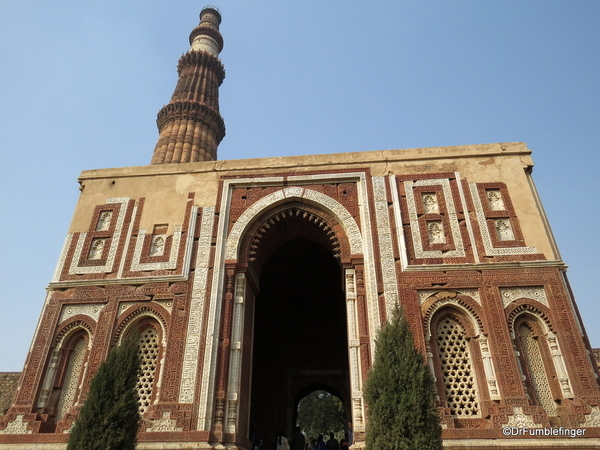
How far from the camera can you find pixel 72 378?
747 centimetres

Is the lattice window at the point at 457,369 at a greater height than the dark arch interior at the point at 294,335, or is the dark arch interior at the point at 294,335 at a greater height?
the dark arch interior at the point at 294,335

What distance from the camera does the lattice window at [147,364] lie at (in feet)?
23.6

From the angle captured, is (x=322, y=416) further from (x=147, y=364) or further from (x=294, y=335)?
(x=147, y=364)

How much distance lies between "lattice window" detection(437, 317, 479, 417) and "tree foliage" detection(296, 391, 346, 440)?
22273mm

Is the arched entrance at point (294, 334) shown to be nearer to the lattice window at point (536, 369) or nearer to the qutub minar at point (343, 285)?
the qutub minar at point (343, 285)

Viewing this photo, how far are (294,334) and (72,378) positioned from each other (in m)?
5.96

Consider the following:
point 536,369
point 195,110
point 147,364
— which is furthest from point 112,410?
point 195,110

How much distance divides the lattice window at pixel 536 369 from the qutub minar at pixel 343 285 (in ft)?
0.06

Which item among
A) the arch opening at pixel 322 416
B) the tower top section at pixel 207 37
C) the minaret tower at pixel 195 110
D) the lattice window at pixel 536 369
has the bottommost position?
the lattice window at pixel 536 369

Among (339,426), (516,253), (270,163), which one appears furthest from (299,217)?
(339,426)

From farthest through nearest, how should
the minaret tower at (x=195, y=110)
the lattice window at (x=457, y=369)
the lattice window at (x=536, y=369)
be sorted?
1. the minaret tower at (x=195, y=110)
2. the lattice window at (x=457, y=369)
3. the lattice window at (x=536, y=369)

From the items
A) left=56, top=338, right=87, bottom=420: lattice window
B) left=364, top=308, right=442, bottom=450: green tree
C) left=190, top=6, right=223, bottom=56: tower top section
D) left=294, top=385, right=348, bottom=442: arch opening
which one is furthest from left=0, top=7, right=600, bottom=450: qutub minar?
left=294, top=385, right=348, bottom=442: arch opening

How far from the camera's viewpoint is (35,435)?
679 cm

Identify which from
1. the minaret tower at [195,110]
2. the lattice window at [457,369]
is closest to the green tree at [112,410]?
the lattice window at [457,369]
